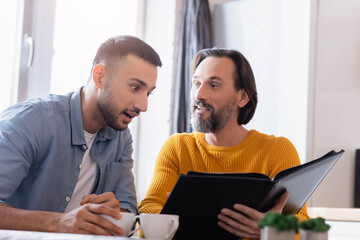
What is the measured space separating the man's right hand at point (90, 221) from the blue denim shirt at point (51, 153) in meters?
0.28

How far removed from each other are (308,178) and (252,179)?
0.26m

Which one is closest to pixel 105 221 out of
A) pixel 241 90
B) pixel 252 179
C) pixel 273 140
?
pixel 252 179

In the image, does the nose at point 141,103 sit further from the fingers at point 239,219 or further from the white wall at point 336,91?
the white wall at point 336,91

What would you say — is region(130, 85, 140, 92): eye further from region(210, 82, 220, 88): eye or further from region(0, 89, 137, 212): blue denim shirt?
region(210, 82, 220, 88): eye

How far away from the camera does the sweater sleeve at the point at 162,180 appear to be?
5.83 ft

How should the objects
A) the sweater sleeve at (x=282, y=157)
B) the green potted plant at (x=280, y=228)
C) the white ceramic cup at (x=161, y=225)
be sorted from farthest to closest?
the sweater sleeve at (x=282, y=157) < the white ceramic cup at (x=161, y=225) < the green potted plant at (x=280, y=228)

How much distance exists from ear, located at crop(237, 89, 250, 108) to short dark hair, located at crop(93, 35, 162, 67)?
51 cm

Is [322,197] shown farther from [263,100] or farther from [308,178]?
[308,178]

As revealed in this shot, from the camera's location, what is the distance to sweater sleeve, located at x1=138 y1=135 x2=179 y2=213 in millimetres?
1776

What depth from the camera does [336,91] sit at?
118 inches

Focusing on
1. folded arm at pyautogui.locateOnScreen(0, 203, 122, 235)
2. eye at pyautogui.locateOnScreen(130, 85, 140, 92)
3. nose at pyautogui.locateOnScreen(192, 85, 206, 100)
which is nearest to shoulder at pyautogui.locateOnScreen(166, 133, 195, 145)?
nose at pyautogui.locateOnScreen(192, 85, 206, 100)

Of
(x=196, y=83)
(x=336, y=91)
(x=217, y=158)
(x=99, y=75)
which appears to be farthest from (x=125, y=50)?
(x=336, y=91)

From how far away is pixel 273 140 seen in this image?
6.39ft

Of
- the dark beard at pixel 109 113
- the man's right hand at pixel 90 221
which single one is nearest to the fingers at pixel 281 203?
the man's right hand at pixel 90 221
